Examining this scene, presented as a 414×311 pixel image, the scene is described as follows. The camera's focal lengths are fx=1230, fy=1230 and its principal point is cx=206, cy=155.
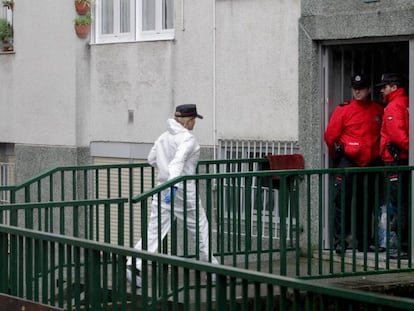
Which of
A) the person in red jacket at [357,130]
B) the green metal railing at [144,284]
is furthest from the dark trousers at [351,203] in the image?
the green metal railing at [144,284]

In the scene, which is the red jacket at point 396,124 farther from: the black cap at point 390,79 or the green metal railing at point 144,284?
the green metal railing at point 144,284

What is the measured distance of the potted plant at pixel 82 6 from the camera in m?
16.5

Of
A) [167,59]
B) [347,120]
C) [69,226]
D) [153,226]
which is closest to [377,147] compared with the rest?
[347,120]

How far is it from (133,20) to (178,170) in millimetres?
5172

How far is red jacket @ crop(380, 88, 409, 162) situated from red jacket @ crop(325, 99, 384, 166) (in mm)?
262

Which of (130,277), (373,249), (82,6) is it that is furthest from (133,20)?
(130,277)

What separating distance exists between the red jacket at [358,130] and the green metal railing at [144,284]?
4.26 meters

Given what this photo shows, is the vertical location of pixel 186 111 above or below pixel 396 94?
below

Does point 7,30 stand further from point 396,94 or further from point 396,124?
point 396,124

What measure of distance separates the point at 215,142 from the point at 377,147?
2481mm

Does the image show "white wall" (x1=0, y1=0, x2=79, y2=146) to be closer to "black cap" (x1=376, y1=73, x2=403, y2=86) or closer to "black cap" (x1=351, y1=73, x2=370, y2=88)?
"black cap" (x1=351, y1=73, x2=370, y2=88)

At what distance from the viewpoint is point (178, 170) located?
37.2 feet

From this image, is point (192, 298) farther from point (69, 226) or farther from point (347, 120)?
point (69, 226)

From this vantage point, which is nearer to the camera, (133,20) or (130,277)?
(130,277)
